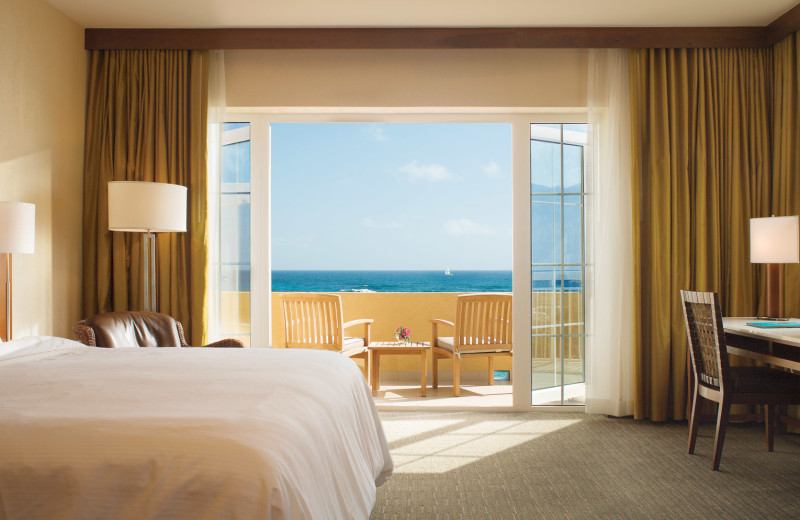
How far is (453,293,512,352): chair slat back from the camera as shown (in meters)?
4.86

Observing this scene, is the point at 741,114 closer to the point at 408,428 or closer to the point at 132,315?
the point at 408,428

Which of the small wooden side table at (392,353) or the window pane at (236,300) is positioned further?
the small wooden side table at (392,353)

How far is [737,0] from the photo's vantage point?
351 centimetres

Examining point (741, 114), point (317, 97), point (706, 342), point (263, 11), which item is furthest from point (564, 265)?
point (263, 11)

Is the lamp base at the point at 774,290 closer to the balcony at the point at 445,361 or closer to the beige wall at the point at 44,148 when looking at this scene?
the balcony at the point at 445,361

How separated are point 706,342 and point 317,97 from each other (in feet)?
9.63

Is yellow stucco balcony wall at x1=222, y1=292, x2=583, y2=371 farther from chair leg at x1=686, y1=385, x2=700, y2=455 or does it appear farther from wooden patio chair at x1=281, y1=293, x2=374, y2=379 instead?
chair leg at x1=686, y1=385, x2=700, y2=455

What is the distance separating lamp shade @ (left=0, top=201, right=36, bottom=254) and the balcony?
61.8 inches

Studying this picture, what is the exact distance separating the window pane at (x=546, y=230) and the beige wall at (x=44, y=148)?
10.5 feet

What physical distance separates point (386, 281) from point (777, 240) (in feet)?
44.6

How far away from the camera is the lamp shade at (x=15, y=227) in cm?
262

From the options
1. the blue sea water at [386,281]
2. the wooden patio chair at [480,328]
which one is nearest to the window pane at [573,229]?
the wooden patio chair at [480,328]

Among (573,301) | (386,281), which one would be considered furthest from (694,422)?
Answer: (386,281)

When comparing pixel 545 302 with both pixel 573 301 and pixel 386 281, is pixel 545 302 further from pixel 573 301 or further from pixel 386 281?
pixel 386 281
